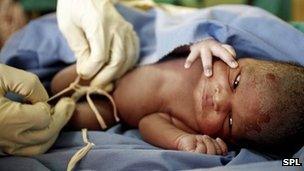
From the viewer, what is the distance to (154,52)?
1191 millimetres

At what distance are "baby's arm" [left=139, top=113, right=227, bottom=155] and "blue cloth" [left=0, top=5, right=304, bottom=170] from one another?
3 cm

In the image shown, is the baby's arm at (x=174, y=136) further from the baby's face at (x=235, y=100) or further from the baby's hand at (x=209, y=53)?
the baby's hand at (x=209, y=53)

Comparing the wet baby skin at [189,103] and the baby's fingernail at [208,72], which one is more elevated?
the baby's fingernail at [208,72]

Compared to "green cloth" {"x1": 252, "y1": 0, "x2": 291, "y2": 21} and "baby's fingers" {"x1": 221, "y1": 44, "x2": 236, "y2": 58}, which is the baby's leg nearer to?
"baby's fingers" {"x1": 221, "y1": 44, "x2": 236, "y2": 58}

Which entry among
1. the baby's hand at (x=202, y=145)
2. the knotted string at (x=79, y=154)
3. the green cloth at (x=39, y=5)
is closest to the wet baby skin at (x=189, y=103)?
the baby's hand at (x=202, y=145)

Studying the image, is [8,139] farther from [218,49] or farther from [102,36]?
[218,49]

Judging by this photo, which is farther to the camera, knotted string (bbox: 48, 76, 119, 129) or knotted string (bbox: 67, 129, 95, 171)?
knotted string (bbox: 48, 76, 119, 129)

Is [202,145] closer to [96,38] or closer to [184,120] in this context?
[184,120]

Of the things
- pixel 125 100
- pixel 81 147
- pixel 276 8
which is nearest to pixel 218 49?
pixel 125 100

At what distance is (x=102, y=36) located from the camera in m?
1.07

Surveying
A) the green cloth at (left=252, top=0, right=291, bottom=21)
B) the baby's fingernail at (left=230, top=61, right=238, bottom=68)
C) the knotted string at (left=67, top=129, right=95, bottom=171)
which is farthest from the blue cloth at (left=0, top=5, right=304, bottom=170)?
the green cloth at (left=252, top=0, right=291, bottom=21)

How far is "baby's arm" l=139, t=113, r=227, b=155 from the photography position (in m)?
0.94

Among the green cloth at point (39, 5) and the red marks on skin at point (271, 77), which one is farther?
the green cloth at point (39, 5)

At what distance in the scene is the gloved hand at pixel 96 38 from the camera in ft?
3.50
